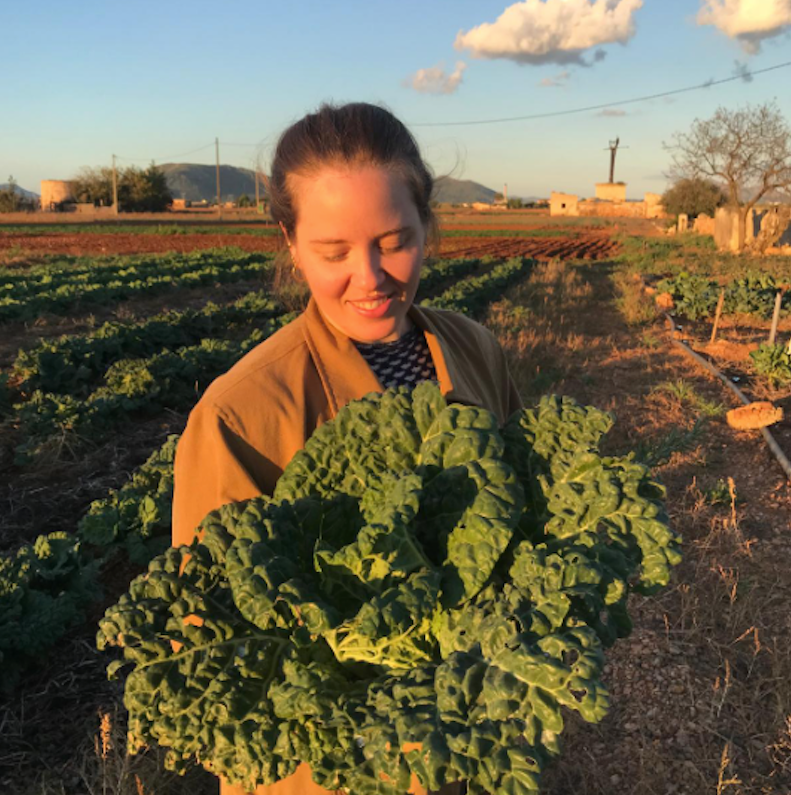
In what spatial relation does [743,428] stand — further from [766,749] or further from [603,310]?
[603,310]

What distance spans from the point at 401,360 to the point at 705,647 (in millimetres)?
3053

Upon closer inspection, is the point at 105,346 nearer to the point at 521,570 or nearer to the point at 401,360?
the point at 401,360

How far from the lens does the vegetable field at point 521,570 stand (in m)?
1.28

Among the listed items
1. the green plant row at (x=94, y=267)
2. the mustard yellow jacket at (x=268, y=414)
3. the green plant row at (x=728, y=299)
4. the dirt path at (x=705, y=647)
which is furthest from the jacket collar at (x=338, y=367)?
the green plant row at (x=94, y=267)

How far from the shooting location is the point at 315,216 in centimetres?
165

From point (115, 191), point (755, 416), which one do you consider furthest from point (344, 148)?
point (115, 191)

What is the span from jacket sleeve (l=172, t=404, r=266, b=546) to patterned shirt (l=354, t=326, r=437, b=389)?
20.4 inches

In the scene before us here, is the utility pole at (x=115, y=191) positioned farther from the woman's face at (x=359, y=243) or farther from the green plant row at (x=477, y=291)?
the woman's face at (x=359, y=243)

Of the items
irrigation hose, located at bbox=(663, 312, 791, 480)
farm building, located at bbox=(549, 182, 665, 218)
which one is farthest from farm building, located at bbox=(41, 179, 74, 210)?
irrigation hose, located at bbox=(663, 312, 791, 480)

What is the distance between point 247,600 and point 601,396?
315 inches

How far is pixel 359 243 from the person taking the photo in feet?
5.36

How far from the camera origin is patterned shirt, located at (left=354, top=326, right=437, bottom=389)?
1.96 meters

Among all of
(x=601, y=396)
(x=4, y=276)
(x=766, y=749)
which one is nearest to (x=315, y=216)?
(x=766, y=749)

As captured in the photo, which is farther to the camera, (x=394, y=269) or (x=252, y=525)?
(x=394, y=269)
